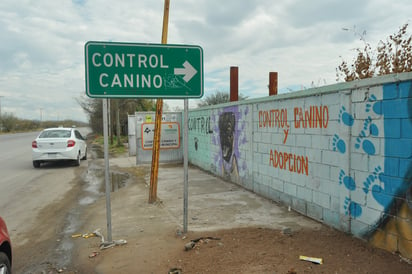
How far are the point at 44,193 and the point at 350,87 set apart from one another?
7.54 m

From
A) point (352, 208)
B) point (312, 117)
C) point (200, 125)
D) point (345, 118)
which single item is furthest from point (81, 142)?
point (352, 208)

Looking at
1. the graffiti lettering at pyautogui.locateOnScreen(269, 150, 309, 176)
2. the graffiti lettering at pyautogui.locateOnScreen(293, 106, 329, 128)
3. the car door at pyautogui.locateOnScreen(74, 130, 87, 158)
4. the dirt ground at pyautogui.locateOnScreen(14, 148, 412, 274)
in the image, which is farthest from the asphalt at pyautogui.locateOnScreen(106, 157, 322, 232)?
the car door at pyautogui.locateOnScreen(74, 130, 87, 158)

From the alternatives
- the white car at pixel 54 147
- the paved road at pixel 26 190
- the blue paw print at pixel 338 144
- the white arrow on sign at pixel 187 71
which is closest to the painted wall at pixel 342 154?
the blue paw print at pixel 338 144

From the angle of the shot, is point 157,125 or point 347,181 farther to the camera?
point 157,125

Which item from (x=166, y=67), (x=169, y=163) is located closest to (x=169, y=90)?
(x=166, y=67)

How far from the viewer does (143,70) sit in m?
4.65

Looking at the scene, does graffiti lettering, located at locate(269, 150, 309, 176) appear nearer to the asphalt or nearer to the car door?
the asphalt

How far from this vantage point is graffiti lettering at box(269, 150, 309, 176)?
18.7 ft

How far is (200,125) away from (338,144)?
723cm

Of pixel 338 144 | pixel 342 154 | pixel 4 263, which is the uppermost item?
pixel 338 144

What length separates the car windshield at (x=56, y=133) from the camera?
12783 mm

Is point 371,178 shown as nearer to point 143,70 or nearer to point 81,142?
point 143,70

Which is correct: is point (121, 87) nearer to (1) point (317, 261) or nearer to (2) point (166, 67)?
(2) point (166, 67)

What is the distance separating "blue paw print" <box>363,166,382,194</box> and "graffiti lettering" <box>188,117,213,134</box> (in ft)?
21.5
